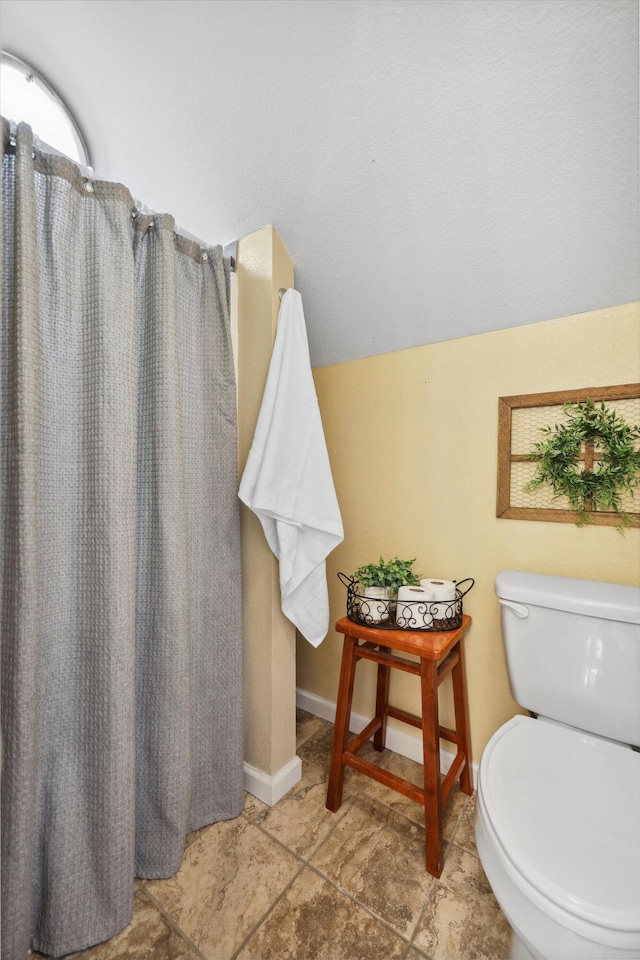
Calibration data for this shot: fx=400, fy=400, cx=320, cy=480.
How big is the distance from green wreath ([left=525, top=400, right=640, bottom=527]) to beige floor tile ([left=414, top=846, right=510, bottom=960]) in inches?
41.9

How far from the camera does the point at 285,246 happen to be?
1405mm

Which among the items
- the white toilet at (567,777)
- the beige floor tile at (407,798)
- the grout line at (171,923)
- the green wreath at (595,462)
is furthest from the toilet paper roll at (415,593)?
the grout line at (171,923)

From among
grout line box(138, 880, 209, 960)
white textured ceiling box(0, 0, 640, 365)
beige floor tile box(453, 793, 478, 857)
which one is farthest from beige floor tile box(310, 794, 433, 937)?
white textured ceiling box(0, 0, 640, 365)

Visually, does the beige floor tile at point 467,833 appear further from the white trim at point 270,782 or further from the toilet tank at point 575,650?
the white trim at point 270,782

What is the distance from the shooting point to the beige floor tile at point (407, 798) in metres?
1.31

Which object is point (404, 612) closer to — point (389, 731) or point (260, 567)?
point (260, 567)

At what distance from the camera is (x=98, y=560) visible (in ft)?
3.21

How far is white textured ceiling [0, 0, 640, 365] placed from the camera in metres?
0.89

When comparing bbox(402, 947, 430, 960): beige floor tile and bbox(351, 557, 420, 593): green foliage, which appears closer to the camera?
bbox(402, 947, 430, 960): beige floor tile

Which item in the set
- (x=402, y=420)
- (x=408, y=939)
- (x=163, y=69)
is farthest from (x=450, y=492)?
(x=163, y=69)

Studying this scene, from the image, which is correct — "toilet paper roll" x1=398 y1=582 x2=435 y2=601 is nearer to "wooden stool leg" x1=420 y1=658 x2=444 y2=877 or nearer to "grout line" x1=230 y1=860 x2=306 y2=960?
"wooden stool leg" x1=420 y1=658 x2=444 y2=877

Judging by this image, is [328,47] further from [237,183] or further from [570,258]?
[570,258]

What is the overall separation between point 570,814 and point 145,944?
1036 mm

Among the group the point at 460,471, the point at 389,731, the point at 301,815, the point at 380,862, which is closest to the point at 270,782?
the point at 301,815
